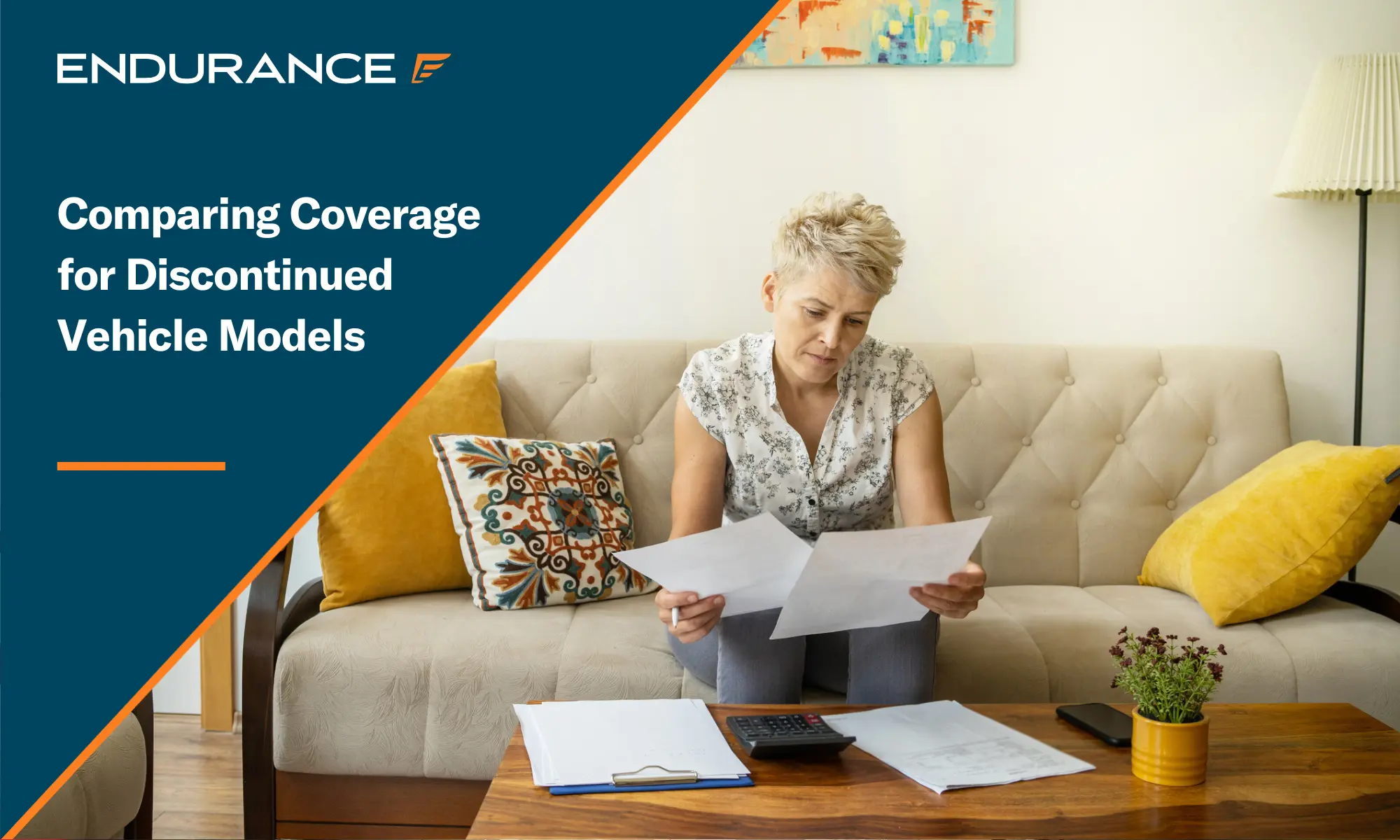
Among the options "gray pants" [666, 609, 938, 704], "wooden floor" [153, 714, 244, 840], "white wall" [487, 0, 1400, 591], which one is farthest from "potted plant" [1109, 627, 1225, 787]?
"wooden floor" [153, 714, 244, 840]

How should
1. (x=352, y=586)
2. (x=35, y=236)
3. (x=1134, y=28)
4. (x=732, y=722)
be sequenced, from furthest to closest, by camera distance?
1. (x=1134, y=28)
2. (x=35, y=236)
3. (x=352, y=586)
4. (x=732, y=722)

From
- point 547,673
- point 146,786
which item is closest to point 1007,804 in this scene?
point 547,673

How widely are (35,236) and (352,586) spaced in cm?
98

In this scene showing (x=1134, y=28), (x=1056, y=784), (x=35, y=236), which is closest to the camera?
(x=1056, y=784)

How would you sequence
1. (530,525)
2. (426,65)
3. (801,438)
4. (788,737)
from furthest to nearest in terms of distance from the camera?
1. (426,65)
2. (530,525)
3. (801,438)
4. (788,737)

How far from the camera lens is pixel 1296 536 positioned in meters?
1.94

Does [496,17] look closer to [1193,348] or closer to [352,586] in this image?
[352,586]

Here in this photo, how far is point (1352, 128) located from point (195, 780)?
2807mm

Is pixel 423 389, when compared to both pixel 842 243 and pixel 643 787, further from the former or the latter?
pixel 643 787

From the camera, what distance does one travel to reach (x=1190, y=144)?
255 cm

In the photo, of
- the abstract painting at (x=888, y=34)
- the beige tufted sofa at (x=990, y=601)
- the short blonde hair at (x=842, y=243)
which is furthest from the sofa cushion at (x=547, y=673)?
the abstract painting at (x=888, y=34)

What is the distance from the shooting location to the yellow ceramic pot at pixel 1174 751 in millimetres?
1166

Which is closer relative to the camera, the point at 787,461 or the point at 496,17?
the point at 787,461

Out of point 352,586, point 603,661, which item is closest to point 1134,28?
point 603,661
